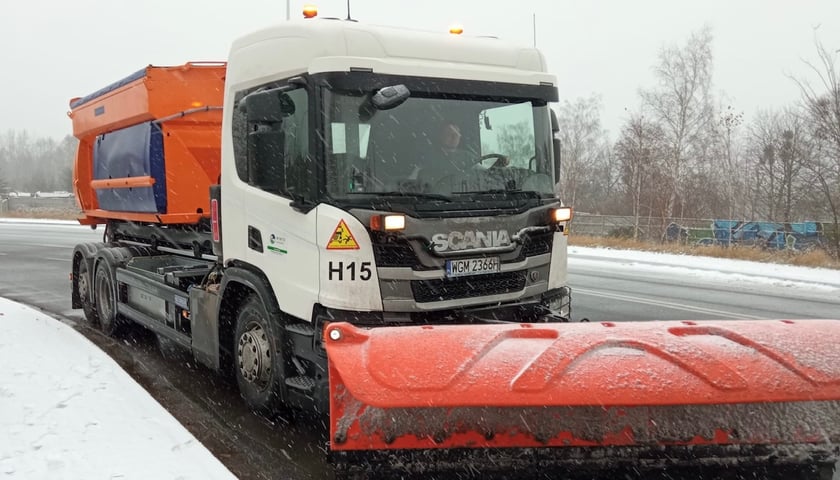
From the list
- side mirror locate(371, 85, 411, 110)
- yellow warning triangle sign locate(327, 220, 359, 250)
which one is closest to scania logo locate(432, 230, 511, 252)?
yellow warning triangle sign locate(327, 220, 359, 250)

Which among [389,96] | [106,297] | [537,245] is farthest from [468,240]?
[106,297]

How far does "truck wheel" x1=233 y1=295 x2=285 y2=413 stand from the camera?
4.76 m

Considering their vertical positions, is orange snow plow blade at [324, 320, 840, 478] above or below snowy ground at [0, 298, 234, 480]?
above

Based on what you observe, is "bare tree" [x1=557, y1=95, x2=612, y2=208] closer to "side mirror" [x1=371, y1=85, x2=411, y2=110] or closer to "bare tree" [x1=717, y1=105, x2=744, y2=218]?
"bare tree" [x1=717, y1=105, x2=744, y2=218]

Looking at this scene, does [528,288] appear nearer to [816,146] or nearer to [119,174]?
[119,174]

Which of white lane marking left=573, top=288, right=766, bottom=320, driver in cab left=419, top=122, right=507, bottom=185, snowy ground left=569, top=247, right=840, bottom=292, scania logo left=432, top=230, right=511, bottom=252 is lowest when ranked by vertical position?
snowy ground left=569, top=247, right=840, bottom=292

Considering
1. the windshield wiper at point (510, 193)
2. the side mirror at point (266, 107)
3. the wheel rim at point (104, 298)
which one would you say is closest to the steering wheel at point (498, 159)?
the windshield wiper at point (510, 193)

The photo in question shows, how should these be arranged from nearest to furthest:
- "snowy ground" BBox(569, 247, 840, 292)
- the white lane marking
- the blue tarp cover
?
the blue tarp cover → the white lane marking → "snowy ground" BBox(569, 247, 840, 292)

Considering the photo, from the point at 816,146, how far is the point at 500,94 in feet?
80.2

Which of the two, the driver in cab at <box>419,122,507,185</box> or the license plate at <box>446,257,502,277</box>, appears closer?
the license plate at <box>446,257,502,277</box>

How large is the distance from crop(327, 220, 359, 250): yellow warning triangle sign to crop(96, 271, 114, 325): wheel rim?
527 cm

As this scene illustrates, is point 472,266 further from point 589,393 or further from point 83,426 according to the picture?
point 83,426

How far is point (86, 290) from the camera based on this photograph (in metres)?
9.20

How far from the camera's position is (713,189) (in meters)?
38.0
